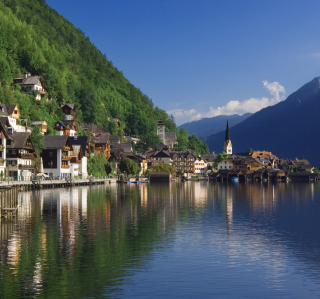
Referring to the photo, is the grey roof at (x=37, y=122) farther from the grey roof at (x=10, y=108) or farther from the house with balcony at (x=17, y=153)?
the house with balcony at (x=17, y=153)

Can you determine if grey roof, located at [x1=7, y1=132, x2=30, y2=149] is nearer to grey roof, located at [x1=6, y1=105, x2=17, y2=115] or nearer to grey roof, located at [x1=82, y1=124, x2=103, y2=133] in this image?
grey roof, located at [x1=6, y1=105, x2=17, y2=115]

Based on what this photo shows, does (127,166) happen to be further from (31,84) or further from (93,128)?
(31,84)

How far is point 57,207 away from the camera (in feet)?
212

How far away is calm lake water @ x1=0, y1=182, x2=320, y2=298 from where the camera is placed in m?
26.0

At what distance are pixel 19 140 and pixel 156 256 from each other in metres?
78.6

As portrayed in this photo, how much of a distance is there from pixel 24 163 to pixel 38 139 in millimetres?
10664

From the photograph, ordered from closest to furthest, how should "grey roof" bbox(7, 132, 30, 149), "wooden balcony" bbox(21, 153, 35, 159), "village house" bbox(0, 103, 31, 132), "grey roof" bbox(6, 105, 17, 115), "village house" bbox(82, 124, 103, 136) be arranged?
"grey roof" bbox(7, 132, 30, 149), "wooden balcony" bbox(21, 153, 35, 159), "village house" bbox(0, 103, 31, 132), "grey roof" bbox(6, 105, 17, 115), "village house" bbox(82, 124, 103, 136)

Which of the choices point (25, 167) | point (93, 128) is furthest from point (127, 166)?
point (25, 167)

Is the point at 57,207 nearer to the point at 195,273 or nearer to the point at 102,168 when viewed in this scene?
the point at 195,273

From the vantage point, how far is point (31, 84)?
150750 millimetres

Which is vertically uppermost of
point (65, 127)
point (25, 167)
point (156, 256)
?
point (65, 127)

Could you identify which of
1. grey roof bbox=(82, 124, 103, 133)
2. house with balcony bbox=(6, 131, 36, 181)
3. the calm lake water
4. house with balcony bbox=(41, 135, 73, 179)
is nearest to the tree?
grey roof bbox=(82, 124, 103, 133)

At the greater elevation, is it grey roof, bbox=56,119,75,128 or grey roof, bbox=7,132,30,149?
grey roof, bbox=56,119,75,128

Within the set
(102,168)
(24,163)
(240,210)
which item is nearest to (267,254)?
(240,210)
